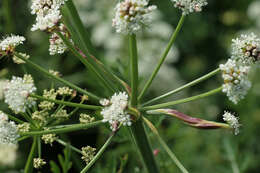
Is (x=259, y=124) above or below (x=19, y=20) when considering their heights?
below

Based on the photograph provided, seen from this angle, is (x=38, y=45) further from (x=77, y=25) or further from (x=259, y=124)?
(x=77, y=25)

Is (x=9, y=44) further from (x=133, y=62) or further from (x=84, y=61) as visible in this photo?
(x=133, y=62)

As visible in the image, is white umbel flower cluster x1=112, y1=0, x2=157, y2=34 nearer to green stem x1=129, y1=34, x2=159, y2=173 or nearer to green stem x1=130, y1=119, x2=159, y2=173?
green stem x1=129, y1=34, x2=159, y2=173

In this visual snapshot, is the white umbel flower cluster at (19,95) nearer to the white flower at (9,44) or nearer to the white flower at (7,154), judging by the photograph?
the white flower at (9,44)

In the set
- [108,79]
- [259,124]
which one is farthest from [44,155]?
[108,79]

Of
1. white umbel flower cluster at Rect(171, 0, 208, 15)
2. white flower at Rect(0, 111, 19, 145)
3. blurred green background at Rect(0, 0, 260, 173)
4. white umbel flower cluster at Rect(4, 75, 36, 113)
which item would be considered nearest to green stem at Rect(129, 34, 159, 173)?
white umbel flower cluster at Rect(171, 0, 208, 15)
